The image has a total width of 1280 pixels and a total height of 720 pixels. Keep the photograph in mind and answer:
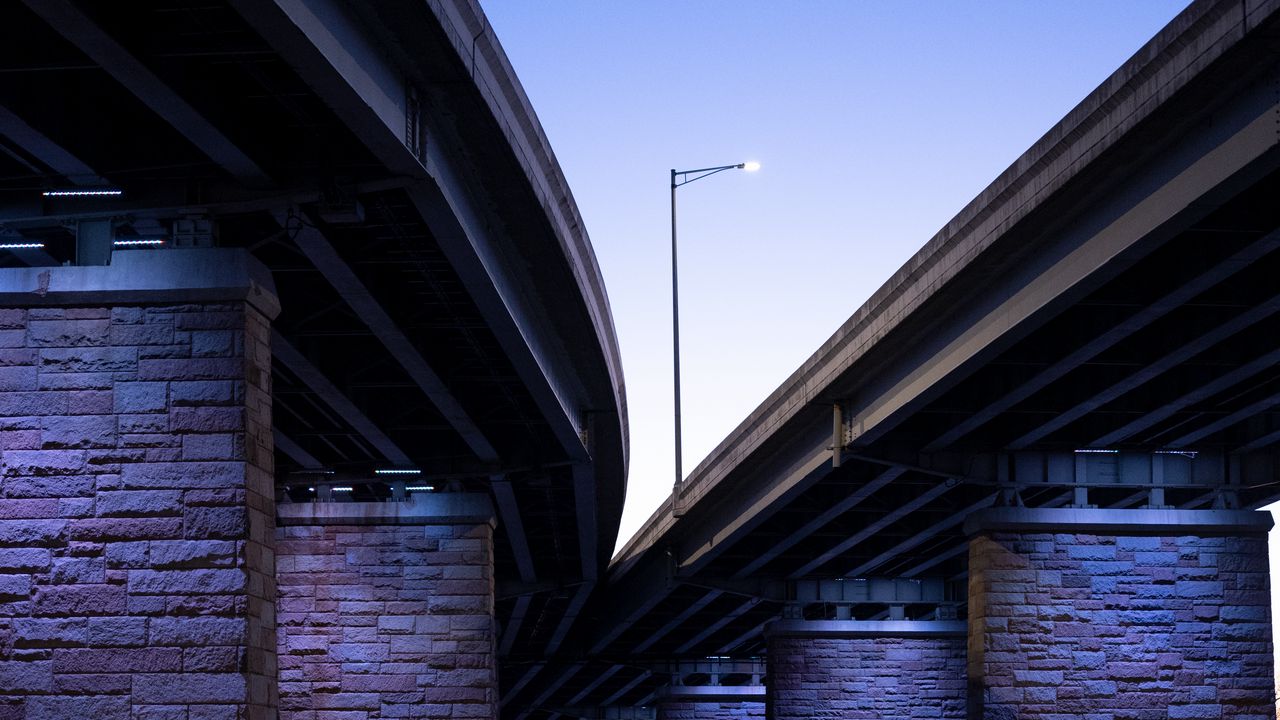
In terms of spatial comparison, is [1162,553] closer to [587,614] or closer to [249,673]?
[249,673]

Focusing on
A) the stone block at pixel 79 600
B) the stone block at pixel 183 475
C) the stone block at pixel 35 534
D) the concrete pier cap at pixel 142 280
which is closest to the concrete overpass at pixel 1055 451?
the concrete pier cap at pixel 142 280

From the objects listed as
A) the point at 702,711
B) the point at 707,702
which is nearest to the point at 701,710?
the point at 702,711

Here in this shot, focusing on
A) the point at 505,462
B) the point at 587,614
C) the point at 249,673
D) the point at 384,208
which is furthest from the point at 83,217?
the point at 587,614

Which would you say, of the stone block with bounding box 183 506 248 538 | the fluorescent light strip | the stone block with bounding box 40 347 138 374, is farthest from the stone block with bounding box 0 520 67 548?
the fluorescent light strip

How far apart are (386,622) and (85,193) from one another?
1438 cm

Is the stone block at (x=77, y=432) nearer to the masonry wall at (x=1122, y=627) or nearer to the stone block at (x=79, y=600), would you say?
the stone block at (x=79, y=600)

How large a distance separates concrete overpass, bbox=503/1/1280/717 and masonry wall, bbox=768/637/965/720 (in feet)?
0.17

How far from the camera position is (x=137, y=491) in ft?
47.0

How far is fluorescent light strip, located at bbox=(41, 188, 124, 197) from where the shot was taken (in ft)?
49.0

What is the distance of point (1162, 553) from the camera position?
27.2 m

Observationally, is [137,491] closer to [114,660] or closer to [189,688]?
[114,660]

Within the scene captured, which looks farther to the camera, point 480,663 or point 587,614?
point 587,614

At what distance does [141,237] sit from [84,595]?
10.5 ft

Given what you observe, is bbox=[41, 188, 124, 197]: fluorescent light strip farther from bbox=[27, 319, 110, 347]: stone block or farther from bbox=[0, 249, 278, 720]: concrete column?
bbox=[27, 319, 110, 347]: stone block
